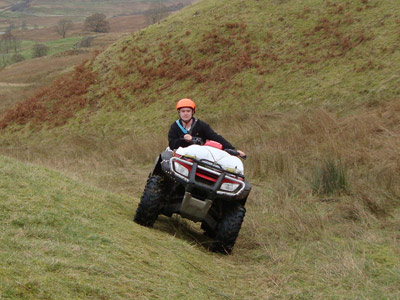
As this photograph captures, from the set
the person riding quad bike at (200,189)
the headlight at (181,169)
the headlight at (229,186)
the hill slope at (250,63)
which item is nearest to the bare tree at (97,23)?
the hill slope at (250,63)

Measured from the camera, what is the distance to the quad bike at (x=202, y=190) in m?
6.21

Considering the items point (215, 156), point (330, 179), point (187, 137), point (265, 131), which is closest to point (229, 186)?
point (215, 156)

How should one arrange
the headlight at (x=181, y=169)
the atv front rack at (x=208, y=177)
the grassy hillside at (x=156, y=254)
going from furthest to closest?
the headlight at (x=181, y=169) → the atv front rack at (x=208, y=177) → the grassy hillside at (x=156, y=254)

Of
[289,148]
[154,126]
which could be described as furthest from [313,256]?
[154,126]

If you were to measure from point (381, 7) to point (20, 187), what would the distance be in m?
20.2

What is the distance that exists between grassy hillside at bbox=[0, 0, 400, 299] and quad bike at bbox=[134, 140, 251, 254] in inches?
14.5

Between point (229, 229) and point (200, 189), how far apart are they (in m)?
0.71

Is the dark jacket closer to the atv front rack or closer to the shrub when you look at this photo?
the atv front rack

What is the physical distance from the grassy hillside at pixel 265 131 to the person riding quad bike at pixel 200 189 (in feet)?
1.20

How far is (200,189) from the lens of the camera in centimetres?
620

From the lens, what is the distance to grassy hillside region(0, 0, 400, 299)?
18.5ft

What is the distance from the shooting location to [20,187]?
6.38m

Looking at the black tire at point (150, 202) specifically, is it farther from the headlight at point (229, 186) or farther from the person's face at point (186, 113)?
the person's face at point (186, 113)

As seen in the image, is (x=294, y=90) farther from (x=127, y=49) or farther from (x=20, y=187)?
(x=20, y=187)
